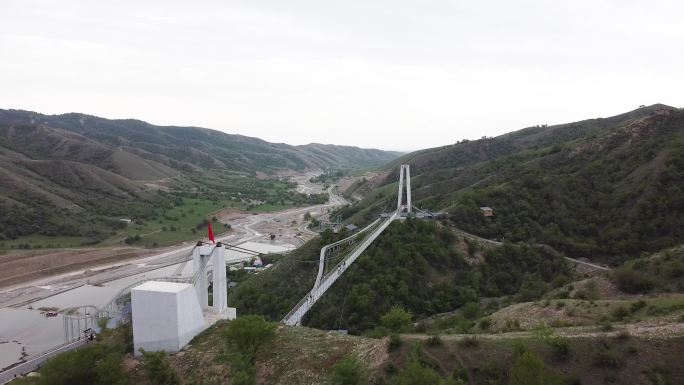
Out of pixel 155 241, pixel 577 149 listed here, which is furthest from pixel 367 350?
pixel 155 241

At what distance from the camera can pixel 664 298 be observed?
16844 millimetres

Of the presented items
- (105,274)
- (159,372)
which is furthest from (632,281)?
(105,274)

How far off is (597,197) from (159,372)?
105ft

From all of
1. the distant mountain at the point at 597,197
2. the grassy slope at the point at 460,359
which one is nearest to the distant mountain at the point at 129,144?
the distant mountain at the point at 597,197

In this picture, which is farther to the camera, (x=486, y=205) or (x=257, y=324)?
(x=486, y=205)

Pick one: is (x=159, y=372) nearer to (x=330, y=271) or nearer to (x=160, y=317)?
(x=160, y=317)

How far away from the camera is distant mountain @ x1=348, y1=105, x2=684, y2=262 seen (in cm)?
2884

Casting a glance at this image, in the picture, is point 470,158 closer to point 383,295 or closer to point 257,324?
point 383,295

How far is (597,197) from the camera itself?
108 feet

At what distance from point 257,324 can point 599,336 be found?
10422mm

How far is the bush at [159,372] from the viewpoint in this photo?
1405 centimetres

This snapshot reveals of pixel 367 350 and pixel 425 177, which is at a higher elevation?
pixel 425 177

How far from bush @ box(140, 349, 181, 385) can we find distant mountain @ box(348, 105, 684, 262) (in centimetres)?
2239

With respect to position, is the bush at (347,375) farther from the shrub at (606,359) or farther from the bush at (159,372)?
the shrub at (606,359)
